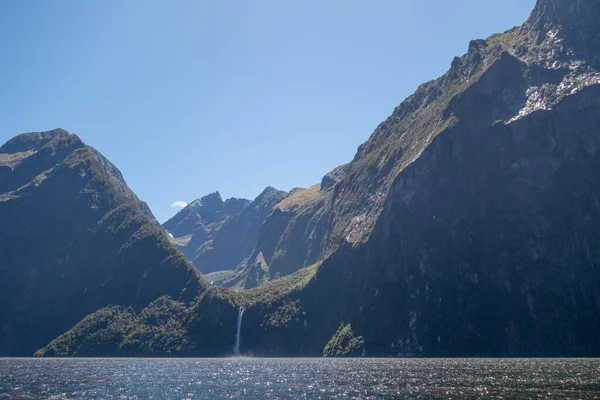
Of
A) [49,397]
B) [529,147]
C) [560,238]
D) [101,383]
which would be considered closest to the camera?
[49,397]

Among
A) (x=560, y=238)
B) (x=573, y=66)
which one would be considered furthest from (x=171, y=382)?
(x=573, y=66)

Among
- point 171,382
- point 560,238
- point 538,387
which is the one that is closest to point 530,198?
point 560,238

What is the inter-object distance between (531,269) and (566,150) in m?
44.6

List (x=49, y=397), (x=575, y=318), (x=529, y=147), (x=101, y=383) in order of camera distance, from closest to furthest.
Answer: (x=49, y=397), (x=101, y=383), (x=575, y=318), (x=529, y=147)

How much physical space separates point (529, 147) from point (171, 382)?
157m

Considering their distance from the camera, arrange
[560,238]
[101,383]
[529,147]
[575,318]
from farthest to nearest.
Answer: [529,147], [560,238], [575,318], [101,383]

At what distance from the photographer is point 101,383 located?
281ft

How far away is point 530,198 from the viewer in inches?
7283

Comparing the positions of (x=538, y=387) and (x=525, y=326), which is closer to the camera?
(x=538, y=387)

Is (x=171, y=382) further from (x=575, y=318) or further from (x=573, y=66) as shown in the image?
(x=573, y=66)

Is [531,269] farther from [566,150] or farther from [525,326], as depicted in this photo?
[566,150]

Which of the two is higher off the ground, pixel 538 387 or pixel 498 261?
pixel 498 261

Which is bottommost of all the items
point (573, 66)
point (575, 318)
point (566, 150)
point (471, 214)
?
point (575, 318)

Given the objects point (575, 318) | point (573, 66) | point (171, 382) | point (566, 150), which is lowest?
point (171, 382)
